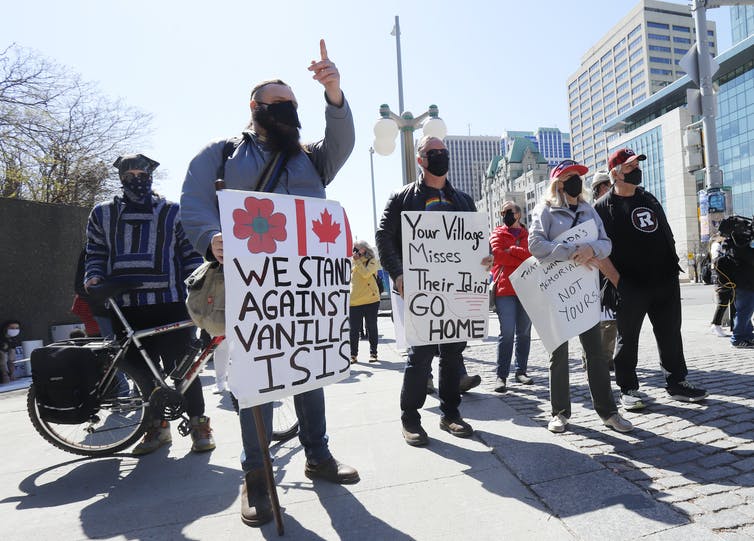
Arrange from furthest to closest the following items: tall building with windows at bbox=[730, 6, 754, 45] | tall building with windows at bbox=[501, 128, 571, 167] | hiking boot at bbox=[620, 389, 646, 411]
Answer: tall building with windows at bbox=[501, 128, 571, 167]
tall building with windows at bbox=[730, 6, 754, 45]
hiking boot at bbox=[620, 389, 646, 411]

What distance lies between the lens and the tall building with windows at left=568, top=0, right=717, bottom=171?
116m

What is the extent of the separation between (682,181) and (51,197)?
81285 mm

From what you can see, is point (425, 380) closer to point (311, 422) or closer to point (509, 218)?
point (311, 422)

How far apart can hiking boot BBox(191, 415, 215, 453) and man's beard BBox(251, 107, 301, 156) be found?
6.83ft

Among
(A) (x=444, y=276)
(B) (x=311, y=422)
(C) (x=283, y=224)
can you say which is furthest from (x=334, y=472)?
(A) (x=444, y=276)

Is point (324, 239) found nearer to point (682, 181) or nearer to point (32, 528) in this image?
point (32, 528)

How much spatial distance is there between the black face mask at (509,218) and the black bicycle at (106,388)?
3.09m

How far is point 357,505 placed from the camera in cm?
245

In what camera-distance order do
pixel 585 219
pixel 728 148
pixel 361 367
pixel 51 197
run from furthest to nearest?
1. pixel 728 148
2. pixel 51 197
3. pixel 361 367
4. pixel 585 219

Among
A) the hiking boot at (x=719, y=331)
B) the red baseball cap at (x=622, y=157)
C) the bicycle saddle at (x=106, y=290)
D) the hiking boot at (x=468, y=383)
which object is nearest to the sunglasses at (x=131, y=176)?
the bicycle saddle at (x=106, y=290)

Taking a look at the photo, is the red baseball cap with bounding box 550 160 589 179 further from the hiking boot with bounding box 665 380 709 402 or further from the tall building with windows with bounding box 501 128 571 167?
the tall building with windows with bounding box 501 128 571 167

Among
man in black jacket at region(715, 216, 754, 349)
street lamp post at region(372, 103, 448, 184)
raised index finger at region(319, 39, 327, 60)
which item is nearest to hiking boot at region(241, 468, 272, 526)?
raised index finger at region(319, 39, 327, 60)

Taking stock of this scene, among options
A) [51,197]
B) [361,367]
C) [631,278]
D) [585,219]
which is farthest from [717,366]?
[51,197]

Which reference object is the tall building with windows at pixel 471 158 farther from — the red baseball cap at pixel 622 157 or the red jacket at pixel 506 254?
the red baseball cap at pixel 622 157
